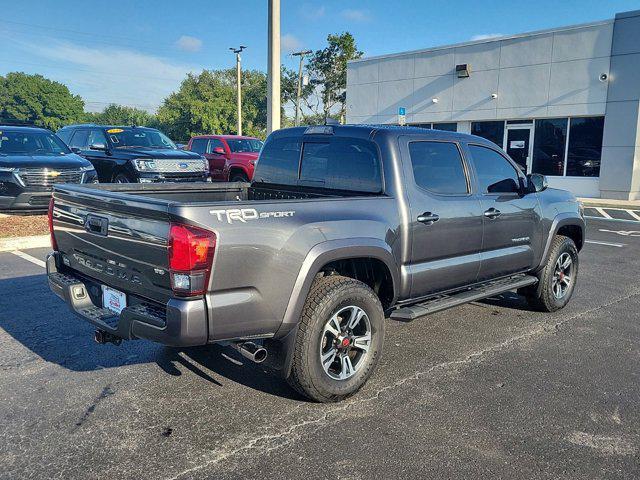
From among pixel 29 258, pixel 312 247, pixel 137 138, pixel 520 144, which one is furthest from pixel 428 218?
pixel 520 144

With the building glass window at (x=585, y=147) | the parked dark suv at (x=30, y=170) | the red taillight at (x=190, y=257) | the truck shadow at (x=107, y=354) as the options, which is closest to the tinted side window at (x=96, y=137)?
the parked dark suv at (x=30, y=170)

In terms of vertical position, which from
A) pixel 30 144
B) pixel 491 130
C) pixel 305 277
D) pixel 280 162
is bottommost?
pixel 305 277

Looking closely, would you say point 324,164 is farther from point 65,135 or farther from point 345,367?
point 65,135

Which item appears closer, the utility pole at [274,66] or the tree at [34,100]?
the utility pole at [274,66]

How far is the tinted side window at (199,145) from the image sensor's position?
16062 mm

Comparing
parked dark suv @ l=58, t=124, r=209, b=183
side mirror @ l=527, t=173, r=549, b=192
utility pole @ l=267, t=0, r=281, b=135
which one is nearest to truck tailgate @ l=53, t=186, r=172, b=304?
side mirror @ l=527, t=173, r=549, b=192

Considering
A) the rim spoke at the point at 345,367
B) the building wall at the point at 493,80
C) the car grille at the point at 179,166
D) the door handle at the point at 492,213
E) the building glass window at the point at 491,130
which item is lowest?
the rim spoke at the point at 345,367

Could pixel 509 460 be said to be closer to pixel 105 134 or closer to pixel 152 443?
pixel 152 443

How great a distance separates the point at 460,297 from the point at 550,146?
1743cm

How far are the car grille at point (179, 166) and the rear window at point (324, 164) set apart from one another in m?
7.24

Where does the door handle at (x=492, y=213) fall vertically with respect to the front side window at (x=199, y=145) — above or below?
below

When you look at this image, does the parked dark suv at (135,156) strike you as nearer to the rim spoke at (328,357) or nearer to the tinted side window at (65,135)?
the tinted side window at (65,135)

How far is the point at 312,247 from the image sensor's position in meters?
3.32

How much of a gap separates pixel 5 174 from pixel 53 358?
7127mm
